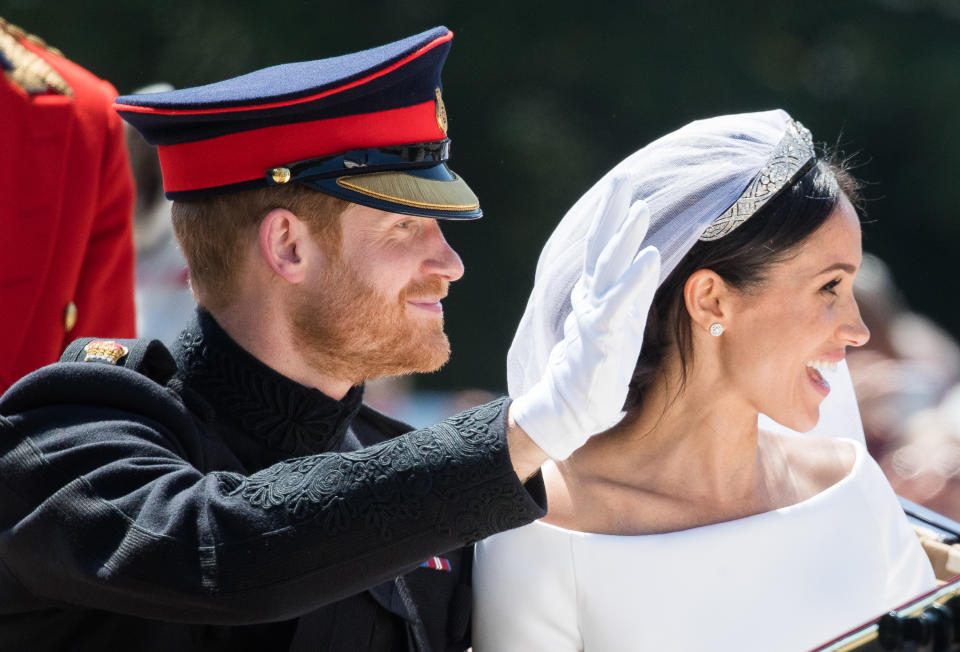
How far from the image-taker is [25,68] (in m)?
2.91

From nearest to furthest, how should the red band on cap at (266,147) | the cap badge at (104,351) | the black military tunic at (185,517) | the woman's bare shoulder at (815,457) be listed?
1. the black military tunic at (185,517)
2. the cap badge at (104,351)
3. the red band on cap at (266,147)
4. the woman's bare shoulder at (815,457)

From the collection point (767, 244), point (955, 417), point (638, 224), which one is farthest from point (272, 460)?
point (955, 417)

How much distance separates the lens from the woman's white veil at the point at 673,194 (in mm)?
2320

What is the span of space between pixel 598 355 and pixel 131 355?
696 mm

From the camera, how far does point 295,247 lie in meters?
2.11

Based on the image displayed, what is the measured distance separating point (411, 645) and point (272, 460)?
0.35m

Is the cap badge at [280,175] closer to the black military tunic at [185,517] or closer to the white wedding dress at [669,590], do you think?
the black military tunic at [185,517]

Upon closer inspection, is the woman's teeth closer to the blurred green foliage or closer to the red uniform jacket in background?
the red uniform jacket in background

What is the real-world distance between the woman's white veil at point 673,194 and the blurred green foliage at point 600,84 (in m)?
2.45

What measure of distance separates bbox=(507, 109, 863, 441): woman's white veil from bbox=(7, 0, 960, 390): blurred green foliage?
2.45 metres

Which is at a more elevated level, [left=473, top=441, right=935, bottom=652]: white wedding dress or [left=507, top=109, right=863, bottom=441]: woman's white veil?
[left=507, top=109, right=863, bottom=441]: woman's white veil

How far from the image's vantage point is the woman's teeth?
239 cm

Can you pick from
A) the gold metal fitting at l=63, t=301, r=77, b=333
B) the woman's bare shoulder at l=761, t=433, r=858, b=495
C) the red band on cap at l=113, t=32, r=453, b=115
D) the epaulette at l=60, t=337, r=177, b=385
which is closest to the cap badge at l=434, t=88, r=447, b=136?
the red band on cap at l=113, t=32, r=453, b=115

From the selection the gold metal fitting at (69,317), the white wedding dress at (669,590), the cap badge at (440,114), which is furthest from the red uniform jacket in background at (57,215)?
the white wedding dress at (669,590)
